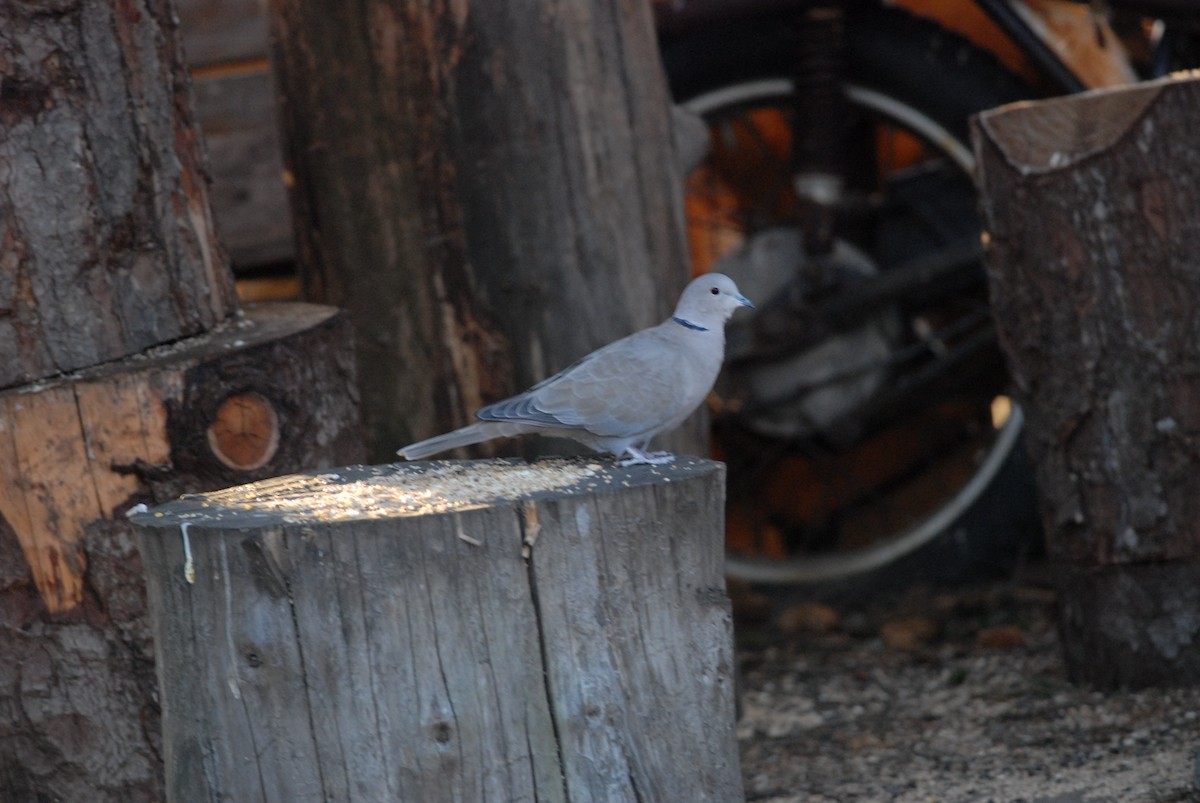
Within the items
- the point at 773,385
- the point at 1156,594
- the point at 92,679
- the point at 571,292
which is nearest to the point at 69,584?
the point at 92,679

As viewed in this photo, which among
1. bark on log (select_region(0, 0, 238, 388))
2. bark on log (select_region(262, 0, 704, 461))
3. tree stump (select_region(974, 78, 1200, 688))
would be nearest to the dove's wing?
bark on log (select_region(0, 0, 238, 388))

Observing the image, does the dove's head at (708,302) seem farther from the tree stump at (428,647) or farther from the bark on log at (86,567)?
the bark on log at (86,567)

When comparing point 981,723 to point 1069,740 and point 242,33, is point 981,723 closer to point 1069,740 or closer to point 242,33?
point 1069,740

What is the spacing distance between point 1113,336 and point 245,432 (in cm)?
183

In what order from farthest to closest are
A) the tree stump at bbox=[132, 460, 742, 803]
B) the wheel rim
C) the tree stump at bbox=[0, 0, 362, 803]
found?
the wheel rim
the tree stump at bbox=[0, 0, 362, 803]
the tree stump at bbox=[132, 460, 742, 803]

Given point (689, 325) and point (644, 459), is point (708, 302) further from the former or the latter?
point (644, 459)

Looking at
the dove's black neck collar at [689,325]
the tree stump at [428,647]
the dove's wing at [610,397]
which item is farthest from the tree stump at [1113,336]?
the tree stump at [428,647]

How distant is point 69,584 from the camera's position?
2395mm

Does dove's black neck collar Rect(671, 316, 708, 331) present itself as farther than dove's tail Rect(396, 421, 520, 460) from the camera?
Yes

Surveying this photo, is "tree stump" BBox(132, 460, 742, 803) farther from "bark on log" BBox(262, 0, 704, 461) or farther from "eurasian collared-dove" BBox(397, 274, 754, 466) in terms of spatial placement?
"bark on log" BBox(262, 0, 704, 461)

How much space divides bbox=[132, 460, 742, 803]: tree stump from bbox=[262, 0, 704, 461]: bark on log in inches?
52.8

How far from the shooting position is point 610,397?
91.0 inches

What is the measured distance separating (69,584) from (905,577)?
270 cm

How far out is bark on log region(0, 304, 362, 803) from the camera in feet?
7.81
